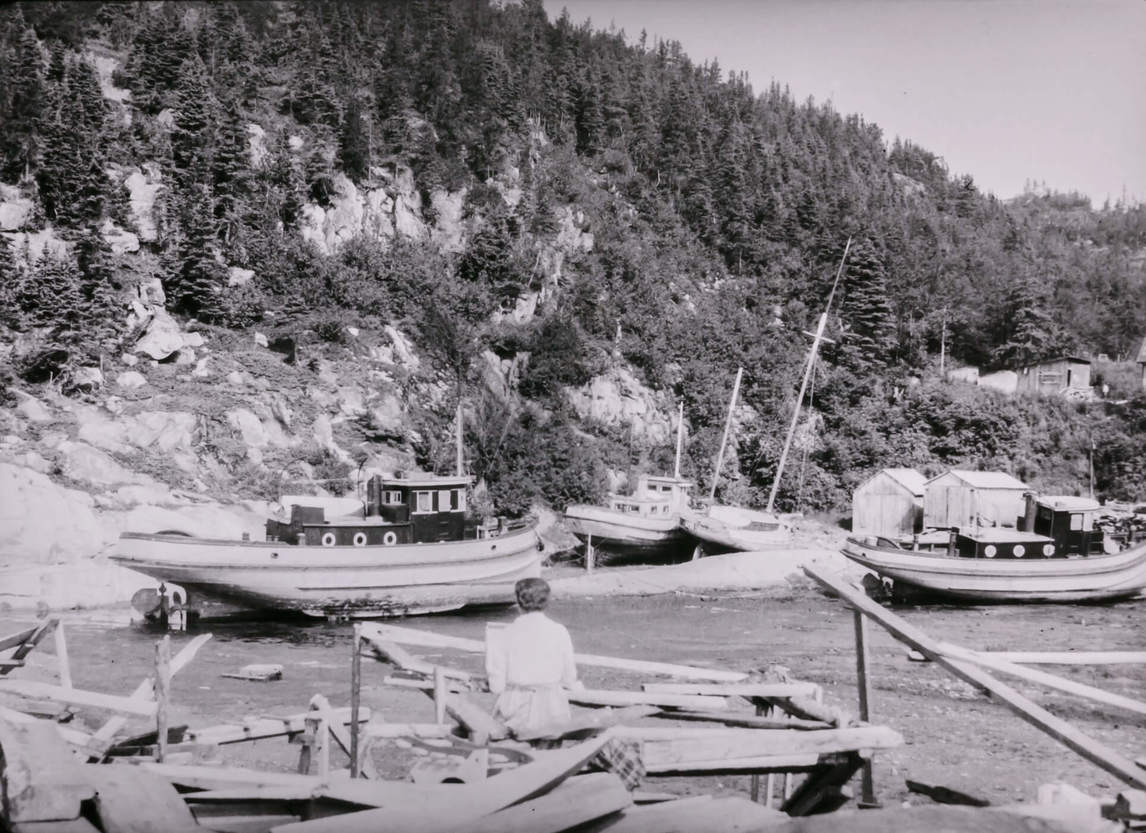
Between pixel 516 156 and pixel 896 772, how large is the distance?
44.5m

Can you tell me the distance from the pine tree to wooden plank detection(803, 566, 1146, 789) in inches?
1547

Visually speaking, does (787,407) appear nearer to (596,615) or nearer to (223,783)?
(596,615)

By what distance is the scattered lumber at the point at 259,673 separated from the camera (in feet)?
44.4

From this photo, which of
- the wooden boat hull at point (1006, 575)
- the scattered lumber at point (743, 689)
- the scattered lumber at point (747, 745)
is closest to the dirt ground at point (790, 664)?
the wooden boat hull at point (1006, 575)

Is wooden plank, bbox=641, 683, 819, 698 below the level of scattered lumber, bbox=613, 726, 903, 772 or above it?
below

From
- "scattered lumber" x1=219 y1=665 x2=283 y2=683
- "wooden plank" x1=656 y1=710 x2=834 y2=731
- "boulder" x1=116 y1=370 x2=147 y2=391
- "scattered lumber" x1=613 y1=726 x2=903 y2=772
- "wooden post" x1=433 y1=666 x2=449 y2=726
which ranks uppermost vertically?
"boulder" x1=116 y1=370 x2=147 y2=391

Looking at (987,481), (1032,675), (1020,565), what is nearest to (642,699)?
(1032,675)

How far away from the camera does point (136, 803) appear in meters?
3.81

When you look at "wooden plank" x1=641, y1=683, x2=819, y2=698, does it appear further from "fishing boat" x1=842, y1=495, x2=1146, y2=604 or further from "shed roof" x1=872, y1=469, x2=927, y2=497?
"shed roof" x1=872, y1=469, x2=927, y2=497

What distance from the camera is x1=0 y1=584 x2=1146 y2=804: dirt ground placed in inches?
373

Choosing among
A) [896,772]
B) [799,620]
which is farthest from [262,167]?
[896,772]

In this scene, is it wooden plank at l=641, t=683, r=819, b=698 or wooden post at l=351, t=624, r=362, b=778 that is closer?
wooden post at l=351, t=624, r=362, b=778

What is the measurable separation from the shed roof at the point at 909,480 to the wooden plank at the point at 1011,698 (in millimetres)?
26496

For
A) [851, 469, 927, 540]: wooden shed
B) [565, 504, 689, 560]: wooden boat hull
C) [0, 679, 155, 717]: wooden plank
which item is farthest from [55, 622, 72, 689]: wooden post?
[851, 469, 927, 540]: wooden shed
